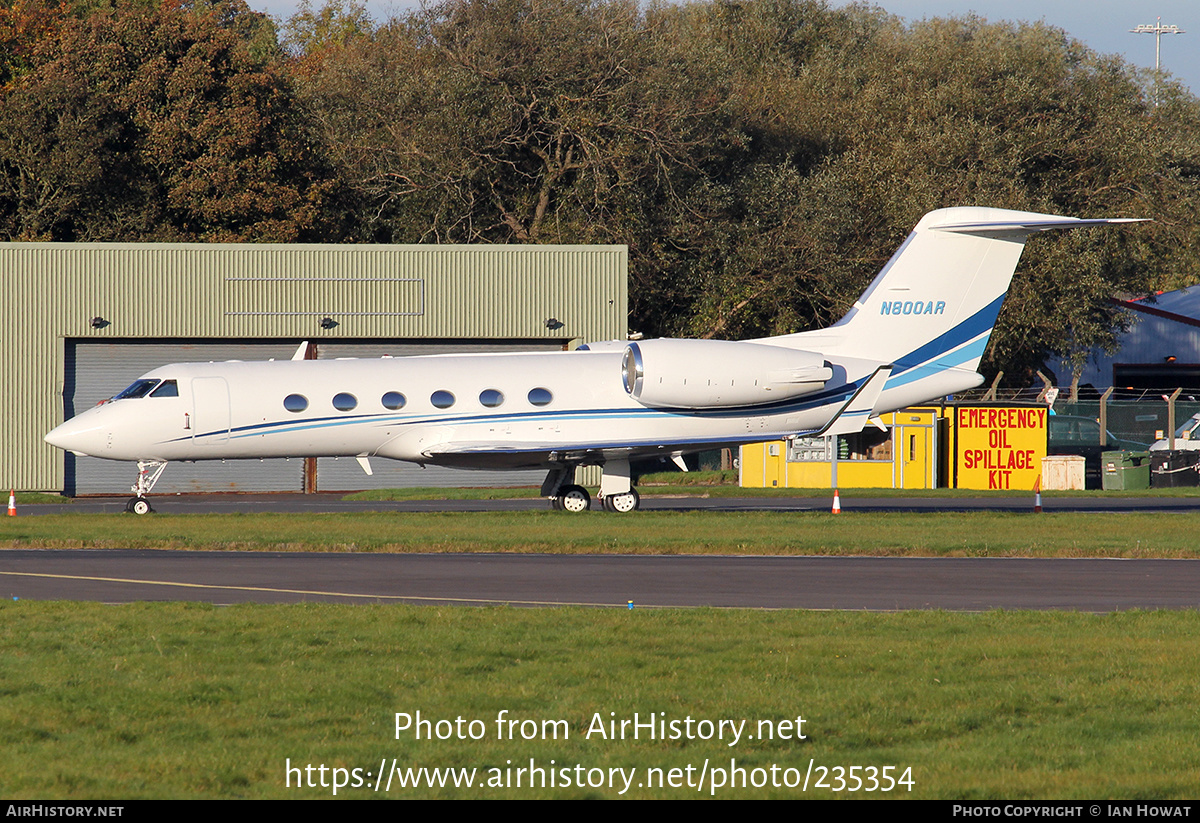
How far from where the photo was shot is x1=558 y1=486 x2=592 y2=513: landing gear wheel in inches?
1070

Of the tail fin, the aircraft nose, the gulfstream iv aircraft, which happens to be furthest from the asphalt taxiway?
the tail fin

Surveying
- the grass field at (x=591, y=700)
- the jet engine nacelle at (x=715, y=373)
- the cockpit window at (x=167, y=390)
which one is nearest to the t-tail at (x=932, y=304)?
the jet engine nacelle at (x=715, y=373)

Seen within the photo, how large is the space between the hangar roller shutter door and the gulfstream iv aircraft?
12.6m

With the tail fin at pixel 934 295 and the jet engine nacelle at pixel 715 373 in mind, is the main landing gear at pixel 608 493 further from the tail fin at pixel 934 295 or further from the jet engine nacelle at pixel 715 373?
the tail fin at pixel 934 295

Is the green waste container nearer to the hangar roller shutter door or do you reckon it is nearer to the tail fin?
the tail fin

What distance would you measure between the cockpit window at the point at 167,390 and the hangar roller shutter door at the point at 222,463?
12.8 meters

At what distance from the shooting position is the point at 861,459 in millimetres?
38875

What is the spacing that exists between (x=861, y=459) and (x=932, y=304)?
1217cm

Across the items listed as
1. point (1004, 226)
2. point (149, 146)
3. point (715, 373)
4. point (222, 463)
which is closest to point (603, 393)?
point (715, 373)

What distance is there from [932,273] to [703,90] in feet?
81.7

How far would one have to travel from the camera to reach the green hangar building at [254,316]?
37.8 m

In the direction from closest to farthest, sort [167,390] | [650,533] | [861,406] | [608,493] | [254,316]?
[650,533], [167,390], [861,406], [608,493], [254,316]

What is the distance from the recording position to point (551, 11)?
5031cm

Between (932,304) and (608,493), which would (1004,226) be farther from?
(608,493)
